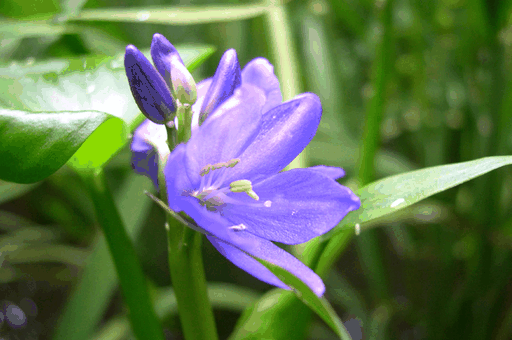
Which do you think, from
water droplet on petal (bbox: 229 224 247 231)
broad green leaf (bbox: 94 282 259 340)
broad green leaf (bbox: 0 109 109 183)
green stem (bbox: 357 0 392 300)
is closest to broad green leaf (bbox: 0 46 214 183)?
broad green leaf (bbox: 0 109 109 183)

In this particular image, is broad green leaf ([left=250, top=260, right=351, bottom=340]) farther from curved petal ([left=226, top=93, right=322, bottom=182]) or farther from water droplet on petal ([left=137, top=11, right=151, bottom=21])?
water droplet on petal ([left=137, top=11, right=151, bottom=21])

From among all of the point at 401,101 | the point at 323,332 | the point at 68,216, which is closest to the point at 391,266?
the point at 323,332

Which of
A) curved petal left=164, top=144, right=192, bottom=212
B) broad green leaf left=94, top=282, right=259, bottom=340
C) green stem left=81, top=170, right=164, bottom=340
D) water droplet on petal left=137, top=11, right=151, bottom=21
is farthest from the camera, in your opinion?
broad green leaf left=94, top=282, right=259, bottom=340

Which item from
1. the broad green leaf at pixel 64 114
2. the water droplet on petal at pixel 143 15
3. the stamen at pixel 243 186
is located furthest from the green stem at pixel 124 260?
the water droplet on petal at pixel 143 15

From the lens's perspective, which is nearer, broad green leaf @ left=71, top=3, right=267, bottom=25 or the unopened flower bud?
the unopened flower bud

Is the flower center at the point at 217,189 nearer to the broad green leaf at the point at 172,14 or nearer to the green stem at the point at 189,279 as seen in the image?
the green stem at the point at 189,279

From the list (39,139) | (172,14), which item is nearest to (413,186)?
(39,139)

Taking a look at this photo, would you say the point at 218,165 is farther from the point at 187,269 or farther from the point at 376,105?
the point at 376,105
